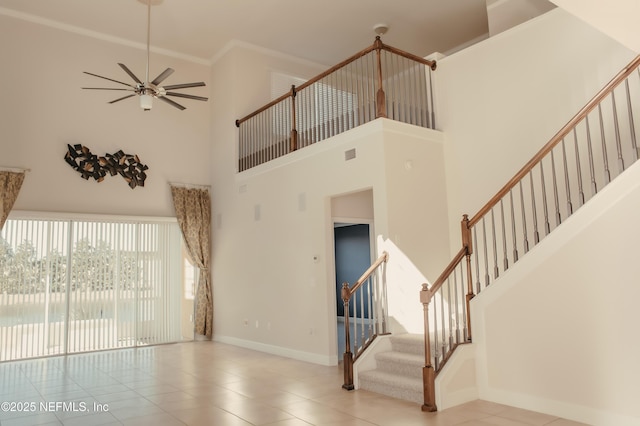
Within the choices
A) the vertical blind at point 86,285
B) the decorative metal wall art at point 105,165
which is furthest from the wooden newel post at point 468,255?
the decorative metal wall art at point 105,165

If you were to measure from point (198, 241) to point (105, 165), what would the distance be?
2277 millimetres

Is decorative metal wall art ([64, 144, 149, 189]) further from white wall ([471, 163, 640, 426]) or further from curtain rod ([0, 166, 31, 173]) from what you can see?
white wall ([471, 163, 640, 426])

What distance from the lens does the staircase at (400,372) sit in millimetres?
4961

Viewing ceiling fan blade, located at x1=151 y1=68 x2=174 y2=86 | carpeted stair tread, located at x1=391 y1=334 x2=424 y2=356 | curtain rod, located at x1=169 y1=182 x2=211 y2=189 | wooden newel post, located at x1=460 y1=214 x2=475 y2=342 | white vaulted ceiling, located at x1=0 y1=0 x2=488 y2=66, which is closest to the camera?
wooden newel post, located at x1=460 y1=214 x2=475 y2=342

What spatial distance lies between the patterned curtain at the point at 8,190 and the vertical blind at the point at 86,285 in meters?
0.20

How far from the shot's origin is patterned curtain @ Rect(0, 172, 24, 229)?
787cm

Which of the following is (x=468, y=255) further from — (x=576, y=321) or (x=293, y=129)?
(x=293, y=129)

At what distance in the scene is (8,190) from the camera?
7.99m

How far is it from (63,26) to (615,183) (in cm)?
928

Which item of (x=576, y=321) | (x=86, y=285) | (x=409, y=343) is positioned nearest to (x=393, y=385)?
(x=409, y=343)

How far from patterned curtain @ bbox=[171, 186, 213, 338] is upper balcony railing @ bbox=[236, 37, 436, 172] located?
4.39 feet

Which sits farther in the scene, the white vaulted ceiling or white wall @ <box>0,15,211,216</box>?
the white vaulted ceiling

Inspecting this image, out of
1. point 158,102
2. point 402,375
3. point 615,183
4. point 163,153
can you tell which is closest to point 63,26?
point 158,102

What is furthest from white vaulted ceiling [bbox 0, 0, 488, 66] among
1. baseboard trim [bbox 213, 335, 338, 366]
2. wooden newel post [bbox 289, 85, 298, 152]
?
baseboard trim [bbox 213, 335, 338, 366]
